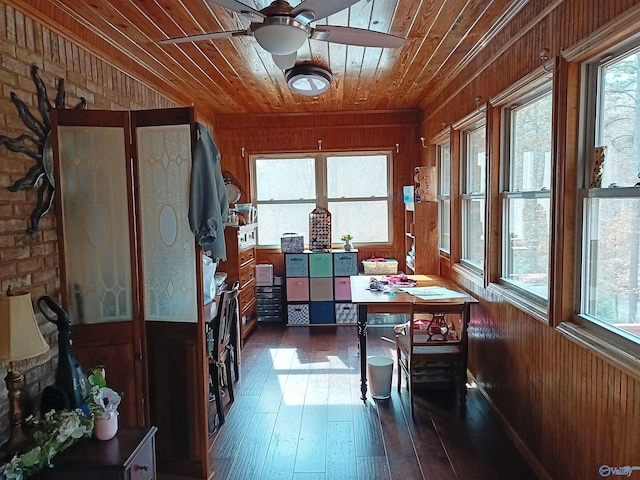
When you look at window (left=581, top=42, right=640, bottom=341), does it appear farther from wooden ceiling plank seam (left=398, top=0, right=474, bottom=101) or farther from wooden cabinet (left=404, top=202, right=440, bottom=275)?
wooden cabinet (left=404, top=202, right=440, bottom=275)

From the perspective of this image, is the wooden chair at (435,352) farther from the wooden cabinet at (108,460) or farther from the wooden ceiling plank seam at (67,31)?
the wooden ceiling plank seam at (67,31)

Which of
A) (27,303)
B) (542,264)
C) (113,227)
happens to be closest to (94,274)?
(113,227)

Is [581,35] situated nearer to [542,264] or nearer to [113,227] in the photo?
[542,264]

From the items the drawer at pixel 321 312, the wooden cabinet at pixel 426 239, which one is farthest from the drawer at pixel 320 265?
the wooden cabinet at pixel 426 239

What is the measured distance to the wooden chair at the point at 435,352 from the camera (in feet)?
10.4

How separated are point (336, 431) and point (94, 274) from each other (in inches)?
69.2

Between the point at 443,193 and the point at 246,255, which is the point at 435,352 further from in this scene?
the point at 246,255

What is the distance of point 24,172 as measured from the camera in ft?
7.27

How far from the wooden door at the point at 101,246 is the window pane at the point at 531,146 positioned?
226 centimetres

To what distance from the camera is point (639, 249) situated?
71.2 inches

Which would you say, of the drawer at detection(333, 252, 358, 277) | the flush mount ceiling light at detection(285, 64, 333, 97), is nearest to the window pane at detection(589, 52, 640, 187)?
the flush mount ceiling light at detection(285, 64, 333, 97)

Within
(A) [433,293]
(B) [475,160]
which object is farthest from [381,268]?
(B) [475,160]

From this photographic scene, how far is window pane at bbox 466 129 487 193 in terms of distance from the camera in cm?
369

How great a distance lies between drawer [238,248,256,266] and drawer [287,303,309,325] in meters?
0.75
